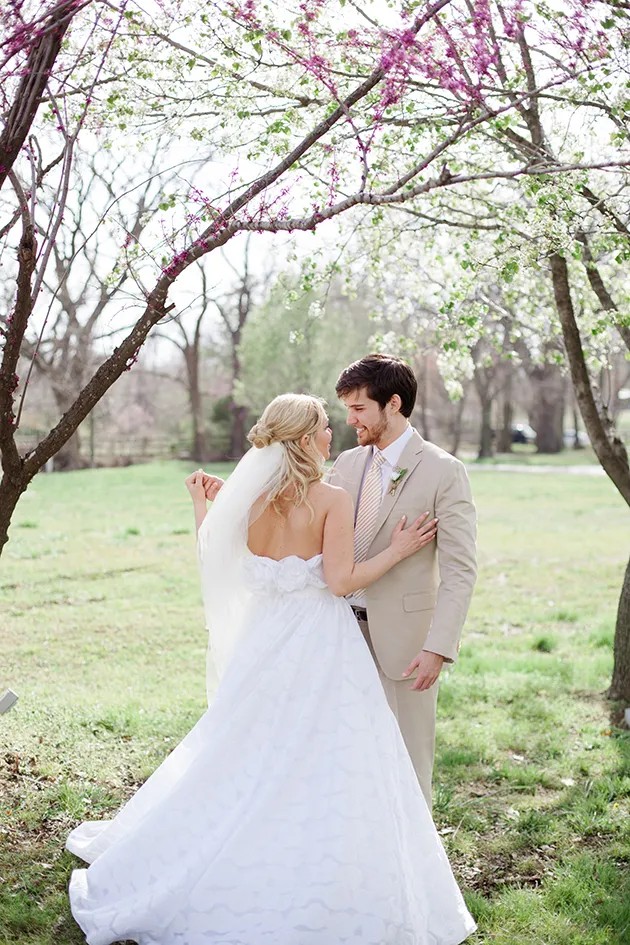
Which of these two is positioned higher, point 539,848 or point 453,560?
point 453,560

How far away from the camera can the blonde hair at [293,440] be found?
156 inches

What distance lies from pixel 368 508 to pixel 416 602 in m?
0.46

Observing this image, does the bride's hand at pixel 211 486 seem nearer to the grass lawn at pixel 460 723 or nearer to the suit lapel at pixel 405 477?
the suit lapel at pixel 405 477

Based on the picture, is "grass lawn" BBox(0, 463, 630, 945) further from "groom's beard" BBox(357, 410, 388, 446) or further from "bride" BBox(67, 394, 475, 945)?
"groom's beard" BBox(357, 410, 388, 446)

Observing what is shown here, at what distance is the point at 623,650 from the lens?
6.99 m

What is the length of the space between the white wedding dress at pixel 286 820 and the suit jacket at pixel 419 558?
0.71 ft

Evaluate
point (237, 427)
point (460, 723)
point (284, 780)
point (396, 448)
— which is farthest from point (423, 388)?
point (284, 780)

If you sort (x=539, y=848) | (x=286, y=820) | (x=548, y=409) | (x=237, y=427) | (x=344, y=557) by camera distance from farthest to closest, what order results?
(x=548, y=409) < (x=237, y=427) < (x=539, y=848) < (x=344, y=557) < (x=286, y=820)

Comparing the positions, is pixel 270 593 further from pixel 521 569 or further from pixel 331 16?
pixel 521 569

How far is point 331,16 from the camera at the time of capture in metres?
5.02

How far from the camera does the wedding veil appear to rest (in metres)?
4.00

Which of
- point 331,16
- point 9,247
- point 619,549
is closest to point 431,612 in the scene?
point 9,247

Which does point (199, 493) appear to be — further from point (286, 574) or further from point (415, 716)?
point (415, 716)

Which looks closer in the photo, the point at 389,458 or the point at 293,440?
the point at 293,440
